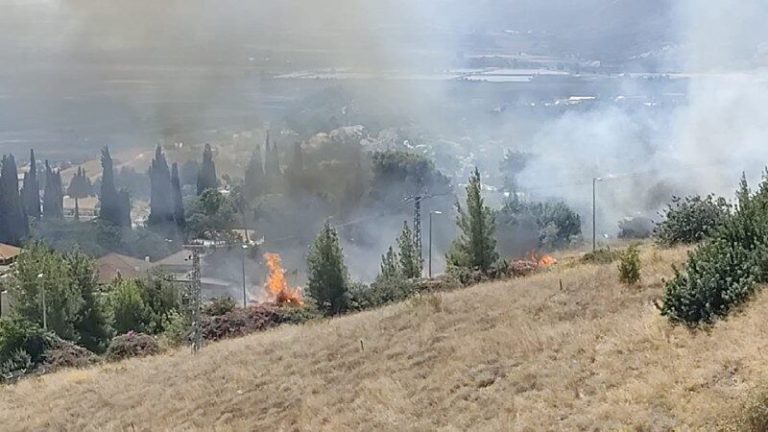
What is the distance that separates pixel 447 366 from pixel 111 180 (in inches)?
1388

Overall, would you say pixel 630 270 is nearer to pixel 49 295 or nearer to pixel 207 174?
pixel 49 295

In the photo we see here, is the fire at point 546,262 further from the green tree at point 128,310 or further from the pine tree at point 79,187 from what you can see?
the pine tree at point 79,187

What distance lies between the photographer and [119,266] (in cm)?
3281

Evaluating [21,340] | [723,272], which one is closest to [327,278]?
[21,340]

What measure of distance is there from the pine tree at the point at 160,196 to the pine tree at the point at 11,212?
5.39 meters

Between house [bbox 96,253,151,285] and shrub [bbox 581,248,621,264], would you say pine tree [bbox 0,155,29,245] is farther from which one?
shrub [bbox 581,248,621,264]

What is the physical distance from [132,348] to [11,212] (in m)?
24.5

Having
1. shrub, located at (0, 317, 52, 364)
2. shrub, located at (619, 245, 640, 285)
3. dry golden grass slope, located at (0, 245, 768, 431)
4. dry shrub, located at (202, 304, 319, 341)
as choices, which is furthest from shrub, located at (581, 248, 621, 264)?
shrub, located at (0, 317, 52, 364)

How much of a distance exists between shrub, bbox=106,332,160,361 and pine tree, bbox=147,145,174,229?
76.0 feet

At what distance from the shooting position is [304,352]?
10.1 meters

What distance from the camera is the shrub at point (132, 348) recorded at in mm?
15613

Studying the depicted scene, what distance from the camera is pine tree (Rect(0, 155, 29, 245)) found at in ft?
122

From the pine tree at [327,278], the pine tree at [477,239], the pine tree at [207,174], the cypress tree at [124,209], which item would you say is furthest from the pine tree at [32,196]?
the pine tree at [477,239]

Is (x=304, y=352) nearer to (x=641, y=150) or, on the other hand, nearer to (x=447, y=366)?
(x=447, y=366)
